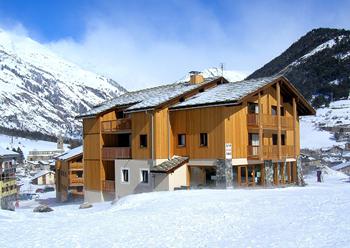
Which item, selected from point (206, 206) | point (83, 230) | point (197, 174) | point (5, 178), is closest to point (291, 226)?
point (206, 206)

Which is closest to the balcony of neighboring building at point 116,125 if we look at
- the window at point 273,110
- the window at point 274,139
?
the window at point 273,110

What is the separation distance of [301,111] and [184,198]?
71.9 feet

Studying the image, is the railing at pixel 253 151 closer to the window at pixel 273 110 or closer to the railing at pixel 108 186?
the window at pixel 273 110

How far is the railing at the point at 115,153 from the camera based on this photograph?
4134 cm

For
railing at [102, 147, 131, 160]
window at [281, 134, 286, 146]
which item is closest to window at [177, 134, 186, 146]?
railing at [102, 147, 131, 160]

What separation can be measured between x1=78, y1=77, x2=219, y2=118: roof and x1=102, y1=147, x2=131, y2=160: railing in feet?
10.9

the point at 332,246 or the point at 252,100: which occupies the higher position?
the point at 252,100

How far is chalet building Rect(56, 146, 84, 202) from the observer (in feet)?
205

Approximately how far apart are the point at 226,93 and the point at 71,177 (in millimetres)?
32101

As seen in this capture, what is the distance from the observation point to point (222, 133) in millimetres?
35906

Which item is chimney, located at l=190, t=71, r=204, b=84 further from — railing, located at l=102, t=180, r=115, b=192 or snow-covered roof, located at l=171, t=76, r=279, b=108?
railing, located at l=102, t=180, r=115, b=192

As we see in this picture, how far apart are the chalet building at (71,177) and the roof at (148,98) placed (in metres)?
17.4

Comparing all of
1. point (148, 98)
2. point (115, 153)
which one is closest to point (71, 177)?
point (115, 153)

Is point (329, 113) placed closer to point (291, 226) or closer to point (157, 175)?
point (157, 175)
